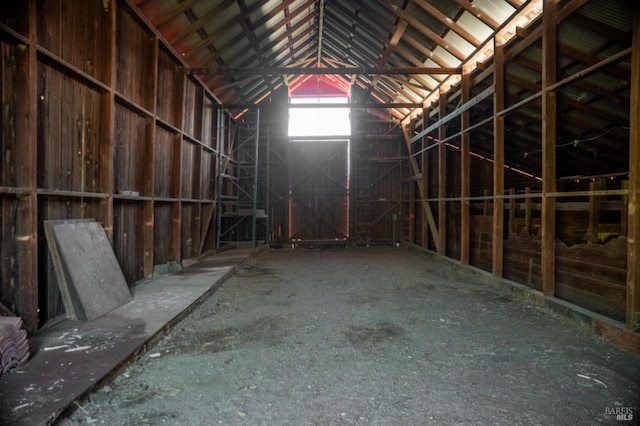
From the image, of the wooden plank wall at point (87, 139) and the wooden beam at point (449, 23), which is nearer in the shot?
the wooden plank wall at point (87, 139)

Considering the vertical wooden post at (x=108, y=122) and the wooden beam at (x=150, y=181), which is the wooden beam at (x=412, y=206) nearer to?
the wooden beam at (x=150, y=181)

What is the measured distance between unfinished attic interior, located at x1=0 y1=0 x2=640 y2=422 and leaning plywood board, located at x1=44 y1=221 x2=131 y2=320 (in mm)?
28

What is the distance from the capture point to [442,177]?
9.09m

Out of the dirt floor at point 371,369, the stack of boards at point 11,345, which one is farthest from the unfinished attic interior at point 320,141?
the dirt floor at point 371,369

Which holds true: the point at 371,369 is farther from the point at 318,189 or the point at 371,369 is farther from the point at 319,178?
the point at 319,178

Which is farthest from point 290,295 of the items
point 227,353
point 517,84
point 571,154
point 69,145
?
point 571,154

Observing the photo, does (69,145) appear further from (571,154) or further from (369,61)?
(571,154)

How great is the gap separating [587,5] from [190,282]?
6809mm

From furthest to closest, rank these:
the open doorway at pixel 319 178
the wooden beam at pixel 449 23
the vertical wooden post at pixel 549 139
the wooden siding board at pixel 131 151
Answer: the open doorway at pixel 319 178, the wooden beam at pixel 449 23, the wooden siding board at pixel 131 151, the vertical wooden post at pixel 549 139

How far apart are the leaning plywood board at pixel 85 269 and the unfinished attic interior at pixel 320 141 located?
1.1 inches

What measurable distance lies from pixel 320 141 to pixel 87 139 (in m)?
9.34

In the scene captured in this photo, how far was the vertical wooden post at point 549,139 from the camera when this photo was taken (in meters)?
4.83

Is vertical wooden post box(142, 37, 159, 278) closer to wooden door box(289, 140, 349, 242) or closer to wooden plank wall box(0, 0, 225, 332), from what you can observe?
wooden plank wall box(0, 0, 225, 332)

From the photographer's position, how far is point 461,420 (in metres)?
2.29
